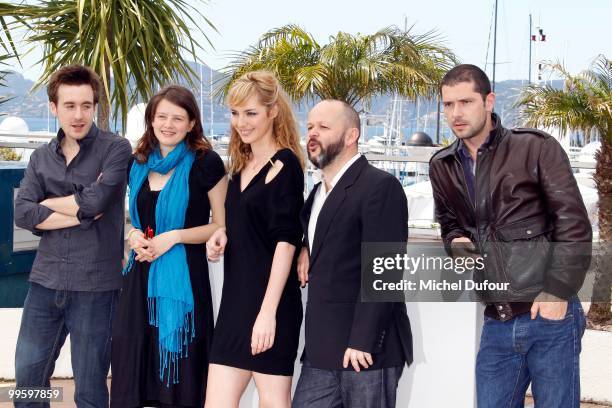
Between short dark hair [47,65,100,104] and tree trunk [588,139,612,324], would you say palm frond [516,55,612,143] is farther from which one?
short dark hair [47,65,100,104]

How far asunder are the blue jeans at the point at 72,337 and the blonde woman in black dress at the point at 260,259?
A: 71 centimetres

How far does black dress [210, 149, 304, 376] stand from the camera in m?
3.28

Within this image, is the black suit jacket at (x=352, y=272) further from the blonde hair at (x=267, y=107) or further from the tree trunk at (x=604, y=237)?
the tree trunk at (x=604, y=237)

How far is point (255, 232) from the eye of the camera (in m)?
3.30

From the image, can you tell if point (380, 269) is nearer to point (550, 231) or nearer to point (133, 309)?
point (550, 231)

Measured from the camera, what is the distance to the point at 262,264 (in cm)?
329

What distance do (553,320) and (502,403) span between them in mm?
403

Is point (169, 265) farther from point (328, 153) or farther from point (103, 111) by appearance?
point (103, 111)

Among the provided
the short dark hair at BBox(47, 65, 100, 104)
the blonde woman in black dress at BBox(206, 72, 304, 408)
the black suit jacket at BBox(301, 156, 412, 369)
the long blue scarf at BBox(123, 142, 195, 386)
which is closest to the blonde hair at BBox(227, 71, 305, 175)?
the blonde woman in black dress at BBox(206, 72, 304, 408)

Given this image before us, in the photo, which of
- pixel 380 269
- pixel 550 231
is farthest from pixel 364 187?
pixel 550 231

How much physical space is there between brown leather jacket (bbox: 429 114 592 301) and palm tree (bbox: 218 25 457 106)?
1226cm

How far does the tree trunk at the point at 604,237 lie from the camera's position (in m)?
10.2

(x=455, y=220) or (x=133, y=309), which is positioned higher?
(x=455, y=220)

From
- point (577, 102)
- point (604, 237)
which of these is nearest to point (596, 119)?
point (577, 102)
